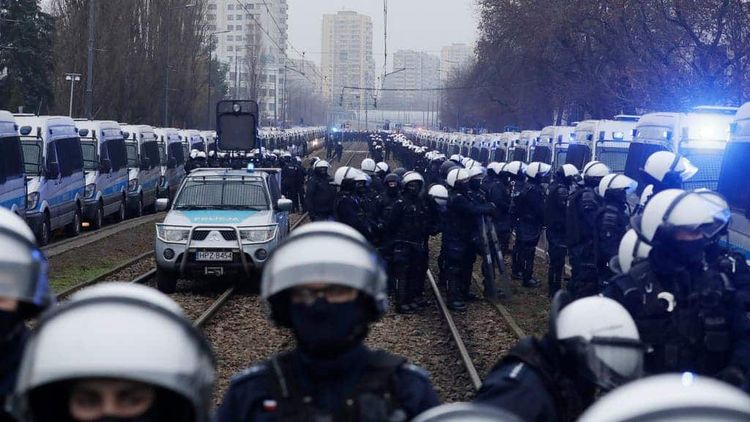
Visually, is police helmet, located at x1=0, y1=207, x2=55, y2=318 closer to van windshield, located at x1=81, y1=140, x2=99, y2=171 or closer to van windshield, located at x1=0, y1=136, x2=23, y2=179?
van windshield, located at x1=0, y1=136, x2=23, y2=179

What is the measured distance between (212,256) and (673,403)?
509 inches

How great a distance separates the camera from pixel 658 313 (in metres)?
5.53

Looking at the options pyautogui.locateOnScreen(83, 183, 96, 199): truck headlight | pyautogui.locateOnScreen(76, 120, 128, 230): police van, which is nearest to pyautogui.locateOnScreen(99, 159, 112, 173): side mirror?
pyautogui.locateOnScreen(76, 120, 128, 230): police van

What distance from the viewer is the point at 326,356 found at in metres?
3.30

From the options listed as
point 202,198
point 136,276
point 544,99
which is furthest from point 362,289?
point 544,99

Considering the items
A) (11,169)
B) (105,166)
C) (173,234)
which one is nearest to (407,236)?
(173,234)

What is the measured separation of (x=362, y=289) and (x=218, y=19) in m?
195

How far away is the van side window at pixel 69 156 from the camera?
22.1 metres

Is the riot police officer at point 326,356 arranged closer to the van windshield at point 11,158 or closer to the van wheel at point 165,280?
the van wheel at point 165,280

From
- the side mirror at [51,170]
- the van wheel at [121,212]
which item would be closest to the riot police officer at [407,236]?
the side mirror at [51,170]

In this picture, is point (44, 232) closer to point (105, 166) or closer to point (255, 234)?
point (105, 166)

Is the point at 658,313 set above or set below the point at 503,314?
above

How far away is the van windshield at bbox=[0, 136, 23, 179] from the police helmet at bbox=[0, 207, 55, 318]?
48.5 ft

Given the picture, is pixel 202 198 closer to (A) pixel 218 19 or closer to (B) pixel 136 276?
(B) pixel 136 276
